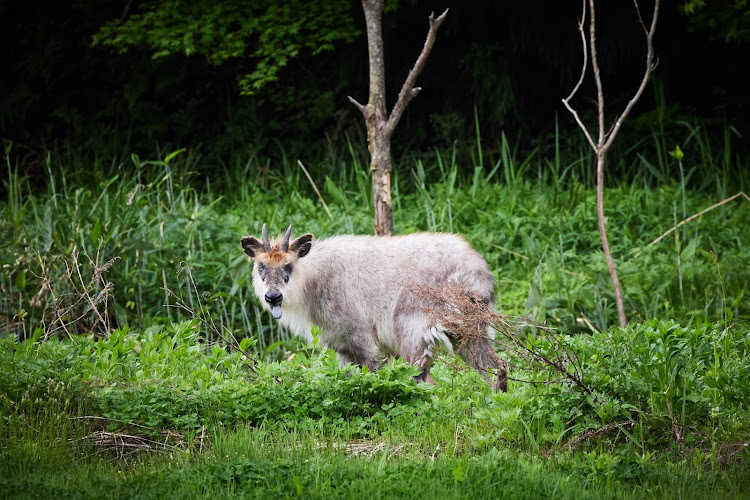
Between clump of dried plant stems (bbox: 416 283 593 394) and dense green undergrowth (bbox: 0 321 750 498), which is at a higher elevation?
clump of dried plant stems (bbox: 416 283 593 394)

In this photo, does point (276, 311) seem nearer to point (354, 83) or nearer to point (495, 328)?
point (495, 328)

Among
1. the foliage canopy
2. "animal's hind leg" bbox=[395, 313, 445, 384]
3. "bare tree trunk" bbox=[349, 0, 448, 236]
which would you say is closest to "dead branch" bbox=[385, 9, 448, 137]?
"bare tree trunk" bbox=[349, 0, 448, 236]

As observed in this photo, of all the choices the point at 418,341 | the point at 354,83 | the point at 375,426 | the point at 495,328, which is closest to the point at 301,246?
the point at 418,341

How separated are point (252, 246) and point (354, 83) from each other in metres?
6.56

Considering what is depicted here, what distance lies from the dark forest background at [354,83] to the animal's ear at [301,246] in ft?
17.2

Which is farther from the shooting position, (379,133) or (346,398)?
(379,133)

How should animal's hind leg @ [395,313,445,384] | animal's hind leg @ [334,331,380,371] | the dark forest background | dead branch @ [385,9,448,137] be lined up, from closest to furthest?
1. animal's hind leg @ [395,313,445,384]
2. animal's hind leg @ [334,331,380,371]
3. dead branch @ [385,9,448,137]
4. the dark forest background

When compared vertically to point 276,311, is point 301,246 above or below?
above

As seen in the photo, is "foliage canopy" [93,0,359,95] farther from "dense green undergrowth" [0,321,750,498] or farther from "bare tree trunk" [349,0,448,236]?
"dense green undergrowth" [0,321,750,498]

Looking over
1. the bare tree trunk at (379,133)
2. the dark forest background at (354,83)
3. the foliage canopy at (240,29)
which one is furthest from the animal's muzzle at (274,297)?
the dark forest background at (354,83)

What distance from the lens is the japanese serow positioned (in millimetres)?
6707

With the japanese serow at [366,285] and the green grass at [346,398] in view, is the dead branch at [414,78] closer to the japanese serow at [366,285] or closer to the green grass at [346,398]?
the japanese serow at [366,285]

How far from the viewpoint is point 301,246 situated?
711 cm

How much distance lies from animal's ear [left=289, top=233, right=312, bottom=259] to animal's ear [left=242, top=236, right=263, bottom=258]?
247mm
